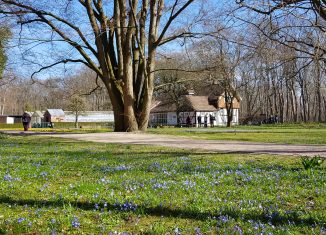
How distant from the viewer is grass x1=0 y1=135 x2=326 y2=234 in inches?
171

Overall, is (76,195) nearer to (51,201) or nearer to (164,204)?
(51,201)

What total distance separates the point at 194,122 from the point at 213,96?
11.5m

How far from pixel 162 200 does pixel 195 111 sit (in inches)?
2867

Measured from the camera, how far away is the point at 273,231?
4.10 metres

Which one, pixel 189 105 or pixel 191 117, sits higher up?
pixel 189 105

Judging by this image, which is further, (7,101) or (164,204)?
(7,101)

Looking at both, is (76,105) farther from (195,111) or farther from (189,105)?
(195,111)

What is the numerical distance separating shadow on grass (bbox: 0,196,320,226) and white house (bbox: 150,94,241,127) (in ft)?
226

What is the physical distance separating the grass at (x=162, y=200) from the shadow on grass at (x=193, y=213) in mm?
12

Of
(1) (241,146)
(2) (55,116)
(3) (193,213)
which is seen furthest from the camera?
(2) (55,116)

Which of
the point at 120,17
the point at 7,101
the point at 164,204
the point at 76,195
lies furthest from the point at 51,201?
the point at 7,101

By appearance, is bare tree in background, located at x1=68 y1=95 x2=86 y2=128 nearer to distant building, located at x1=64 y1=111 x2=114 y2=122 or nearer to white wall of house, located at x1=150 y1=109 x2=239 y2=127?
distant building, located at x1=64 y1=111 x2=114 y2=122

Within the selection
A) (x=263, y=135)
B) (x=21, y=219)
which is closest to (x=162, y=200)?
(x=21, y=219)

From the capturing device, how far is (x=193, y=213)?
4918mm
